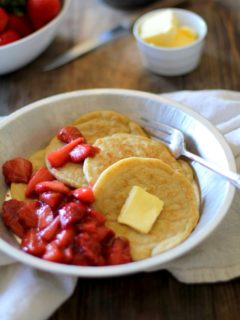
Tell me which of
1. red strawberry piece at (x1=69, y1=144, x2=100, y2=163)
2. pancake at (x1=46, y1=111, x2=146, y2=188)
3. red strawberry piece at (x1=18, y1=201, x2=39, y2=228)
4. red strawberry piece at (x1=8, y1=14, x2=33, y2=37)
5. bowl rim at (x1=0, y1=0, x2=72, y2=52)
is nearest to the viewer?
red strawberry piece at (x1=18, y1=201, x2=39, y2=228)

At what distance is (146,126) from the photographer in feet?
4.67

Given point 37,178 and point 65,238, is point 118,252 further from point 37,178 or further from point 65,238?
point 37,178

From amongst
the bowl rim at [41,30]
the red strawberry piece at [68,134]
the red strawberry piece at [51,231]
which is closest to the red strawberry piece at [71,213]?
the red strawberry piece at [51,231]

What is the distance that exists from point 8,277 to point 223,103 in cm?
83

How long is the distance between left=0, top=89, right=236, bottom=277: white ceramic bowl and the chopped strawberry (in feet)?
0.41

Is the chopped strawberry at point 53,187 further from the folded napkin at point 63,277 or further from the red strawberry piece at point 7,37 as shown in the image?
the red strawberry piece at point 7,37

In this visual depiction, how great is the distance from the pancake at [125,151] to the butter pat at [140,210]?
126 millimetres

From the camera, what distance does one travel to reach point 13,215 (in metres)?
1.16

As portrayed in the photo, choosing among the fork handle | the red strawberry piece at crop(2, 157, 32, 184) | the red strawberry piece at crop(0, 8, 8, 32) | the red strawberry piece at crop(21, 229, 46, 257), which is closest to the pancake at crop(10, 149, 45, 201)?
the red strawberry piece at crop(2, 157, 32, 184)

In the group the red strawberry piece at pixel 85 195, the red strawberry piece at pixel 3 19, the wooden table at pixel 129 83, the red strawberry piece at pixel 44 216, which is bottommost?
the wooden table at pixel 129 83

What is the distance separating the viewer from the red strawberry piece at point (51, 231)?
3.55 ft

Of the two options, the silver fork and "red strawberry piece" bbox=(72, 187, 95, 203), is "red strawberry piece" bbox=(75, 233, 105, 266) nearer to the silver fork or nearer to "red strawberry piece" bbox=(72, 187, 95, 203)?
"red strawberry piece" bbox=(72, 187, 95, 203)

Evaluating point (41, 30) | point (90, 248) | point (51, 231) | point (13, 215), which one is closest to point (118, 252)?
point (90, 248)

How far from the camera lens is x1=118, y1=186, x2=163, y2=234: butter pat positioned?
1107 millimetres
